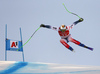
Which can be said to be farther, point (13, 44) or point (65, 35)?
point (13, 44)

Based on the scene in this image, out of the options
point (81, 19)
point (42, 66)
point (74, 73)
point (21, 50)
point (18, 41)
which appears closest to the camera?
point (74, 73)

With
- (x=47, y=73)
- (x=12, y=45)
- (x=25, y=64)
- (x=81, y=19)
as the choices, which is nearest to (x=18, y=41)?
(x=12, y=45)

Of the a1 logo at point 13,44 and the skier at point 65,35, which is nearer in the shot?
the skier at point 65,35

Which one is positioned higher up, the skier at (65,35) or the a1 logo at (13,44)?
the skier at (65,35)

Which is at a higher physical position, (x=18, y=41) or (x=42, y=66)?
(x=18, y=41)

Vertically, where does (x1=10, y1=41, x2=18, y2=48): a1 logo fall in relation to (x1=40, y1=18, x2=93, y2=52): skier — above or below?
below

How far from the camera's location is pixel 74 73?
100cm

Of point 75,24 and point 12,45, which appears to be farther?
point 12,45

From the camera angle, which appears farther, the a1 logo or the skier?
the a1 logo

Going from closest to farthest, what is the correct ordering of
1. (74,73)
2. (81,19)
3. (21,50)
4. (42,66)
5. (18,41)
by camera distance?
(74,73)
(42,66)
(81,19)
(21,50)
(18,41)

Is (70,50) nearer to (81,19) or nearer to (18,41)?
(81,19)

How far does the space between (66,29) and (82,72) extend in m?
2.32

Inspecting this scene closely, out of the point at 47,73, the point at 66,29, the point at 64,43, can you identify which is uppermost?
the point at 66,29

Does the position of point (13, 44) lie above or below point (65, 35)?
below
